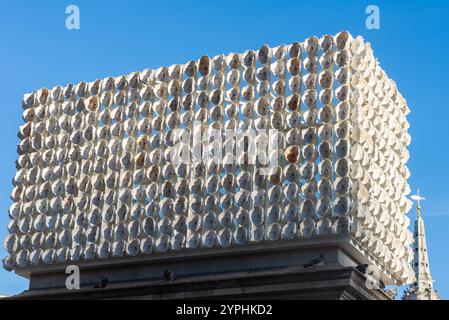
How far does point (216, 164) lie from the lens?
182ft

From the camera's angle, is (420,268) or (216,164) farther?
(420,268)

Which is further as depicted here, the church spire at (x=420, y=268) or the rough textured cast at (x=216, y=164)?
the church spire at (x=420, y=268)

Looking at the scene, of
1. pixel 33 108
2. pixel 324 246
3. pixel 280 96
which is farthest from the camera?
pixel 33 108

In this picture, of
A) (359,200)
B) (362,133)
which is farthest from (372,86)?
(359,200)

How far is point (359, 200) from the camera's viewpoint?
2052 inches

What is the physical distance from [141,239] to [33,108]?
14301 mm

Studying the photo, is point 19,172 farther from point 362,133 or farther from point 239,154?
point 362,133

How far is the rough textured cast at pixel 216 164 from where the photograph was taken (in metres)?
52.7

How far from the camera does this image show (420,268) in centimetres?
10162

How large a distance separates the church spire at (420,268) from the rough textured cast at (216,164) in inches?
1415

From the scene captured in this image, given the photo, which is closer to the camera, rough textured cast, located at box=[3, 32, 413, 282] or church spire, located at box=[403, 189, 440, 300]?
rough textured cast, located at box=[3, 32, 413, 282]

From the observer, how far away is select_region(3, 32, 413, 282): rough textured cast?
2074 inches

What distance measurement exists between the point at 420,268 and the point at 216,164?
52515 millimetres

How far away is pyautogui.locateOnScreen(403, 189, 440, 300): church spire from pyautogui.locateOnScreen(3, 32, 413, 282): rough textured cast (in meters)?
36.0
